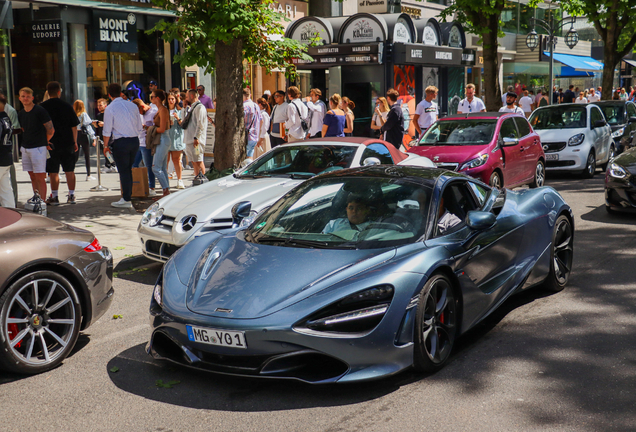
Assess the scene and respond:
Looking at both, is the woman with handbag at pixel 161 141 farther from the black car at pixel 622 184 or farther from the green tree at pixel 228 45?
the black car at pixel 622 184

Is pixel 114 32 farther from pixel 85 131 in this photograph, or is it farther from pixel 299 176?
pixel 299 176

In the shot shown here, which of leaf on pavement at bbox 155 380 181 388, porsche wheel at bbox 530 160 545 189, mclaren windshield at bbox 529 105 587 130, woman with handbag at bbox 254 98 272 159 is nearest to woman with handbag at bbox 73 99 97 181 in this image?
woman with handbag at bbox 254 98 272 159

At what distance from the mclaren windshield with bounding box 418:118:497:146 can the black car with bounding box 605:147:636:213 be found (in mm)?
2350

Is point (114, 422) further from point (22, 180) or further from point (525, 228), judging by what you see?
point (22, 180)

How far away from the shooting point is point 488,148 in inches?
476

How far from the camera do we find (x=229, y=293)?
169 inches

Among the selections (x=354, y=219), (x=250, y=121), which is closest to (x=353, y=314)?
(x=354, y=219)

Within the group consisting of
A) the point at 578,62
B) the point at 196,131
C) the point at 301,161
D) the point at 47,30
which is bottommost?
the point at 301,161

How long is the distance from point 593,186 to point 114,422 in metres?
12.6

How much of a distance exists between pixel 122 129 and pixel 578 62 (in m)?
43.5

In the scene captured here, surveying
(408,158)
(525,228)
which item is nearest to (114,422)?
(525,228)

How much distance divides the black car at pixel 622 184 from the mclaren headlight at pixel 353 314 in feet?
24.4

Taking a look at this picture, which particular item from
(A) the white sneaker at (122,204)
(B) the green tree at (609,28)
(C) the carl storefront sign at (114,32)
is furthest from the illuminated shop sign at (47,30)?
(B) the green tree at (609,28)

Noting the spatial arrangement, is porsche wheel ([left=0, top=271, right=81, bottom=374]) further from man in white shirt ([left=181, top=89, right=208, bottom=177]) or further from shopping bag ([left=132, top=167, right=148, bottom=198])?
man in white shirt ([left=181, top=89, right=208, bottom=177])
